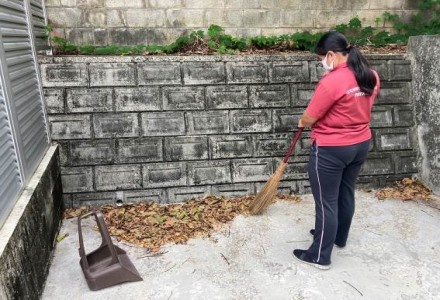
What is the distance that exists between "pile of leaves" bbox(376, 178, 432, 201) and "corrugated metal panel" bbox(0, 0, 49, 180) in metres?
3.86

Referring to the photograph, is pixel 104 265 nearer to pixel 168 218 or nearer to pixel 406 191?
pixel 168 218

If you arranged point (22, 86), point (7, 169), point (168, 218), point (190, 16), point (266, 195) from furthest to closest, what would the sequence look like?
point (190, 16) < point (168, 218) < point (266, 195) < point (22, 86) < point (7, 169)

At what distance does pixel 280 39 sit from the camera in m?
5.12

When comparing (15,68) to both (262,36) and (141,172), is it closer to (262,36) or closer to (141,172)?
(141,172)

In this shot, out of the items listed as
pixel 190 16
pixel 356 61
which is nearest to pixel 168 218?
pixel 356 61

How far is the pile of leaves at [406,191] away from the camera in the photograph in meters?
4.61

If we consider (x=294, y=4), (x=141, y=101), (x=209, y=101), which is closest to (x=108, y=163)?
(x=141, y=101)

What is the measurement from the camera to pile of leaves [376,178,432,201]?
4609mm

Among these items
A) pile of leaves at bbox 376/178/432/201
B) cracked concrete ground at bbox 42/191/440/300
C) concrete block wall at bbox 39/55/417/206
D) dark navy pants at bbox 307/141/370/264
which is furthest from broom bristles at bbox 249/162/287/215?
pile of leaves at bbox 376/178/432/201

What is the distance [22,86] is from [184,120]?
1708mm

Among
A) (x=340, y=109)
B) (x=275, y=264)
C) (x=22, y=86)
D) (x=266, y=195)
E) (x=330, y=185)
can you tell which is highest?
(x=22, y=86)

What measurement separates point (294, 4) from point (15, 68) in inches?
143

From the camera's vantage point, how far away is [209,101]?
4398mm

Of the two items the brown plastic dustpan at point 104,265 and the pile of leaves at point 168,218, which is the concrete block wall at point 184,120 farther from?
the brown plastic dustpan at point 104,265
